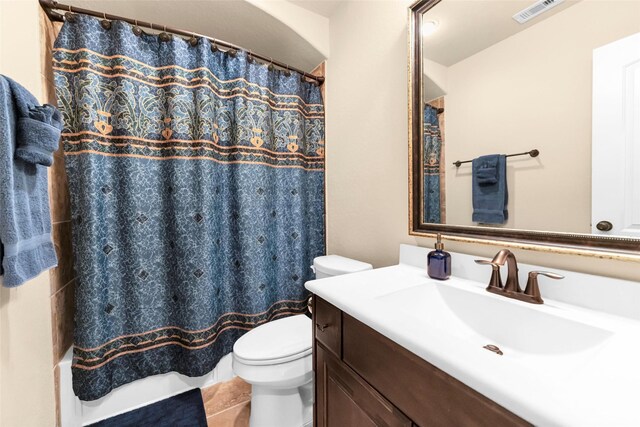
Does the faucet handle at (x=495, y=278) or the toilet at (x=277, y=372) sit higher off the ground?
the faucet handle at (x=495, y=278)

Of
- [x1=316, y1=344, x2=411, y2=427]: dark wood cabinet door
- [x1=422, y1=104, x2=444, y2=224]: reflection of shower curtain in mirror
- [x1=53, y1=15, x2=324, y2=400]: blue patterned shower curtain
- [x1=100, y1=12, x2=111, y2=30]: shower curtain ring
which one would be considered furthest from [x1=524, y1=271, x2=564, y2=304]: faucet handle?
[x1=100, y1=12, x2=111, y2=30]: shower curtain ring

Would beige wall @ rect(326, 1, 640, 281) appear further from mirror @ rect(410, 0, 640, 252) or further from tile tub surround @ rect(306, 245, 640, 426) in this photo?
tile tub surround @ rect(306, 245, 640, 426)

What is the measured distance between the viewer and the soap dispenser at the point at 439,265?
3.17 feet

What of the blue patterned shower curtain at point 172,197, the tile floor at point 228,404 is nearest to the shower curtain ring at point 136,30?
the blue patterned shower curtain at point 172,197

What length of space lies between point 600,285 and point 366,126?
1157mm

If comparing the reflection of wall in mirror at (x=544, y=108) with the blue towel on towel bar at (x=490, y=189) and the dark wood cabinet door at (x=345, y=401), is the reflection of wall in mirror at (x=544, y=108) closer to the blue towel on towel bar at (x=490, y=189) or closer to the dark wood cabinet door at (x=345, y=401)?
the blue towel on towel bar at (x=490, y=189)

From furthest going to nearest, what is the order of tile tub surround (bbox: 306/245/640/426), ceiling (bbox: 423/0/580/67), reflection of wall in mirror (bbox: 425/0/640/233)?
ceiling (bbox: 423/0/580/67) < reflection of wall in mirror (bbox: 425/0/640/233) < tile tub surround (bbox: 306/245/640/426)

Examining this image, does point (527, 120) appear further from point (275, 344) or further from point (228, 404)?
point (228, 404)

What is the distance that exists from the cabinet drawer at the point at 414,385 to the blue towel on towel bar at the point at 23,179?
0.95 meters

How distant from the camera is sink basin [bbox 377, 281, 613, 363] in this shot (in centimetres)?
63

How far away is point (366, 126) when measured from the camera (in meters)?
1.50

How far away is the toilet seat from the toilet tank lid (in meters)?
0.30

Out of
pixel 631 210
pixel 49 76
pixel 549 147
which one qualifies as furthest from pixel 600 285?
pixel 49 76

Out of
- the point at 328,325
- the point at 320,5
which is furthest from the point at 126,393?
the point at 320,5
